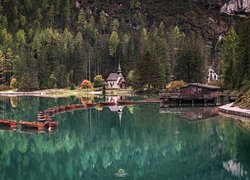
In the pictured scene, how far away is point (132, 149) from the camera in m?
47.6

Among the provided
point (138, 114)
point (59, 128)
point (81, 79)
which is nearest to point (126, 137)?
point (59, 128)

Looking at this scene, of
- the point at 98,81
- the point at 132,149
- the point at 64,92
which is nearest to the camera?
the point at 132,149

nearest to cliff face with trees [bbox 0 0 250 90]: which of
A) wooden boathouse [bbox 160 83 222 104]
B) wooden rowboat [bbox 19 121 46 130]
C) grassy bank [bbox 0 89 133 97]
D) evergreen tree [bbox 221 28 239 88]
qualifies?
evergreen tree [bbox 221 28 239 88]

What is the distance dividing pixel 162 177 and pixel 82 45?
133191 mm

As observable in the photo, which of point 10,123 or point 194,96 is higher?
point 194,96

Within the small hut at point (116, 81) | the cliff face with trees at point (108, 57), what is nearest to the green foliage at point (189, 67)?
the cliff face with trees at point (108, 57)

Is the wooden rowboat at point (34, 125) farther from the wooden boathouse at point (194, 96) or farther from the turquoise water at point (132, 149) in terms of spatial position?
the wooden boathouse at point (194, 96)

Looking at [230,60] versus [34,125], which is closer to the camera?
[34,125]

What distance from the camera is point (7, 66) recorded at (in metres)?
162

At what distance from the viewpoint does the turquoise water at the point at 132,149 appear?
37.9 m

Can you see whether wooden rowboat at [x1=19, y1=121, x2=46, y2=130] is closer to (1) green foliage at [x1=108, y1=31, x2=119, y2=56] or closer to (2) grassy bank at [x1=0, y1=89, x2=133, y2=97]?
(2) grassy bank at [x1=0, y1=89, x2=133, y2=97]

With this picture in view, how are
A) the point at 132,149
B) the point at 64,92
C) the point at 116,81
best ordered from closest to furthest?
the point at 132,149 → the point at 64,92 → the point at 116,81

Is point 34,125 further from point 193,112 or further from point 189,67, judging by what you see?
point 189,67

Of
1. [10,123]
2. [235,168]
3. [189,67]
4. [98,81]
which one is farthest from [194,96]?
[98,81]
